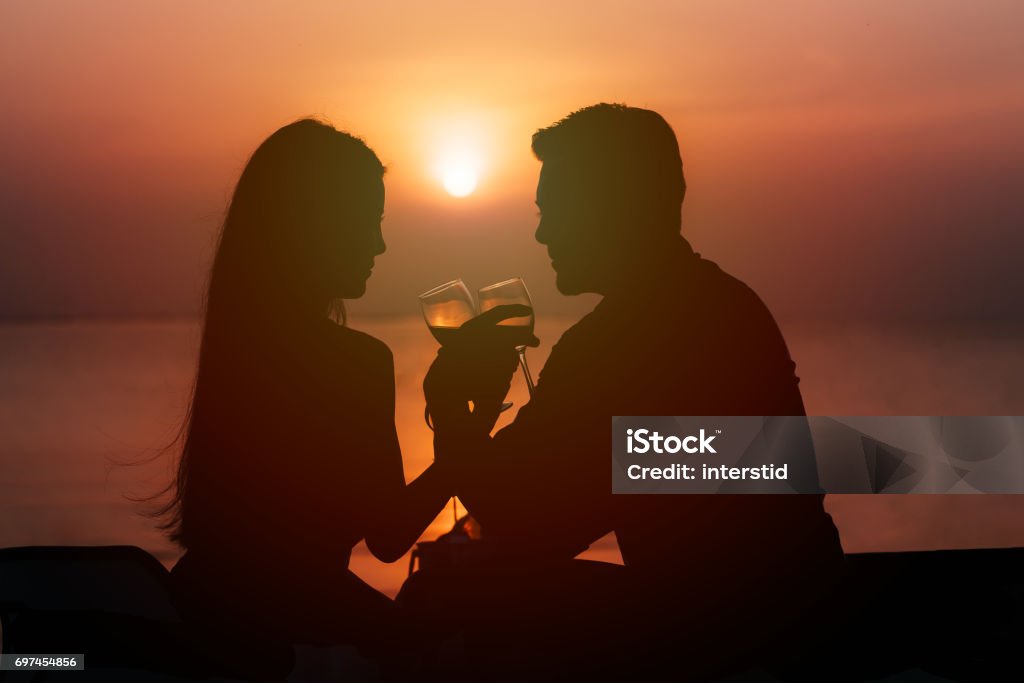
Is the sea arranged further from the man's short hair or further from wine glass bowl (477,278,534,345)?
the man's short hair

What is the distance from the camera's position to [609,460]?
6.07 ft

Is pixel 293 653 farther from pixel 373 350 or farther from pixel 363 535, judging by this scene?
pixel 373 350

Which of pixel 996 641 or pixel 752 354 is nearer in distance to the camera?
pixel 996 641

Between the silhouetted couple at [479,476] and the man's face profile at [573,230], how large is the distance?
0.04 ft

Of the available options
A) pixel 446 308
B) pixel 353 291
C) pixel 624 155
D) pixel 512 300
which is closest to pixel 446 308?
pixel 446 308

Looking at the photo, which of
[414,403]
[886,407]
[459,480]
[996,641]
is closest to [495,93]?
[459,480]

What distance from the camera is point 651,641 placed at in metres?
1.71

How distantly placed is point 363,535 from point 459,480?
247mm

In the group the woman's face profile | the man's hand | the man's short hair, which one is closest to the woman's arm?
the man's hand

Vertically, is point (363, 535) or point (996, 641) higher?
point (363, 535)

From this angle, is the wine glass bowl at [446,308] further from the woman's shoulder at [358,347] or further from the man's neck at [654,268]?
the man's neck at [654,268]

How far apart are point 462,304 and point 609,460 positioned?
1.57 ft

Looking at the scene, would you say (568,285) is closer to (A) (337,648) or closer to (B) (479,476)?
(B) (479,476)

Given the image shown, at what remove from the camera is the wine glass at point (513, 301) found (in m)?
1.64
